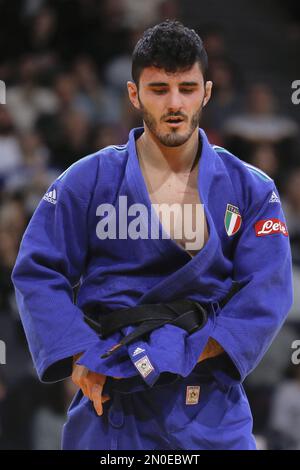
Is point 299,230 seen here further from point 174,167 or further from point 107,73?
point 174,167

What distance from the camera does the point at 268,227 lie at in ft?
7.70

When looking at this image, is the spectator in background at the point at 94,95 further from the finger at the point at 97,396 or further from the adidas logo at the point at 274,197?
the finger at the point at 97,396

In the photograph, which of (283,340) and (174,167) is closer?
(174,167)

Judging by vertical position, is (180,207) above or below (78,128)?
above

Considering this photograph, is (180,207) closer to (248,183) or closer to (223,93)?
(248,183)

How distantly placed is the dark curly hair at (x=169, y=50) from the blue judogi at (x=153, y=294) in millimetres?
264

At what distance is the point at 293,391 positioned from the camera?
177 inches

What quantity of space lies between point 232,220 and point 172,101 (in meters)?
0.36

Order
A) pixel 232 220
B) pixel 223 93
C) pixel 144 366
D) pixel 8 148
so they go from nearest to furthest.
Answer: pixel 144 366, pixel 232 220, pixel 8 148, pixel 223 93

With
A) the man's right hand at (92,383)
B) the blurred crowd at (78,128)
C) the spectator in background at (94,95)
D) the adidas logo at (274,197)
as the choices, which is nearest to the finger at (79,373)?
the man's right hand at (92,383)

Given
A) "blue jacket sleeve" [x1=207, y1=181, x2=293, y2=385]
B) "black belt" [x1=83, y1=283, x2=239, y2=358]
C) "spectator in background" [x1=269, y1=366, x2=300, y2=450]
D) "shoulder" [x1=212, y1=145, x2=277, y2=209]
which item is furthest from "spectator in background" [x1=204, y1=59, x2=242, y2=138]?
"black belt" [x1=83, y1=283, x2=239, y2=358]

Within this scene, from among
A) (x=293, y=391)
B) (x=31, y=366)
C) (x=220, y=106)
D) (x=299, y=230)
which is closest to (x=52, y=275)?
(x=31, y=366)

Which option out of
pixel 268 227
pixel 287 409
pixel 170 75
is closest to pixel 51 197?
pixel 170 75

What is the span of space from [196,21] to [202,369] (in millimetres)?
4084
